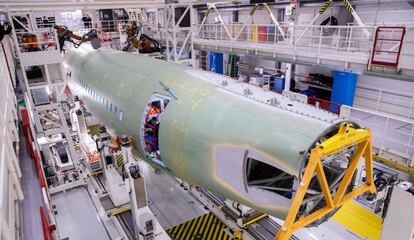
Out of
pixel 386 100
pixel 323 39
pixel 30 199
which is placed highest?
pixel 323 39

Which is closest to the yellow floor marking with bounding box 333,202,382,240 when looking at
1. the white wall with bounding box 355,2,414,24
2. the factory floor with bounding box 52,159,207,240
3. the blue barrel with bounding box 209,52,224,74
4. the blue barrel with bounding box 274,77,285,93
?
the factory floor with bounding box 52,159,207,240

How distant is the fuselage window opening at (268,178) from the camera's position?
604 cm

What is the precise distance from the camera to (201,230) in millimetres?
10125

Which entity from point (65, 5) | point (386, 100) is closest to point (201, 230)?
point (65, 5)

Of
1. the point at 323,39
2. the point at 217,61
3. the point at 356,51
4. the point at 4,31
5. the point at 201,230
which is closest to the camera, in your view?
the point at 201,230

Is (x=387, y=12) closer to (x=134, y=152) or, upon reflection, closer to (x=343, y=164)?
(x=343, y=164)

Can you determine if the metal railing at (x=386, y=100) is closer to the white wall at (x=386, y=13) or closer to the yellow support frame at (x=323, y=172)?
the white wall at (x=386, y=13)

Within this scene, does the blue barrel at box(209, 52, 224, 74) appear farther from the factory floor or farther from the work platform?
the factory floor

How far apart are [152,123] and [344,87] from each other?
45.4ft

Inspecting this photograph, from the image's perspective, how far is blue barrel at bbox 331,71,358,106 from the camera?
1792 cm

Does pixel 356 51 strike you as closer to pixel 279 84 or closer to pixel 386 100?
pixel 386 100

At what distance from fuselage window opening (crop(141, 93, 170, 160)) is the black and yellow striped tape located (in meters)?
3.27

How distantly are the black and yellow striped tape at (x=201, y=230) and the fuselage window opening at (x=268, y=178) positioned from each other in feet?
13.0

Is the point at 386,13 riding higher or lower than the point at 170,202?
higher
